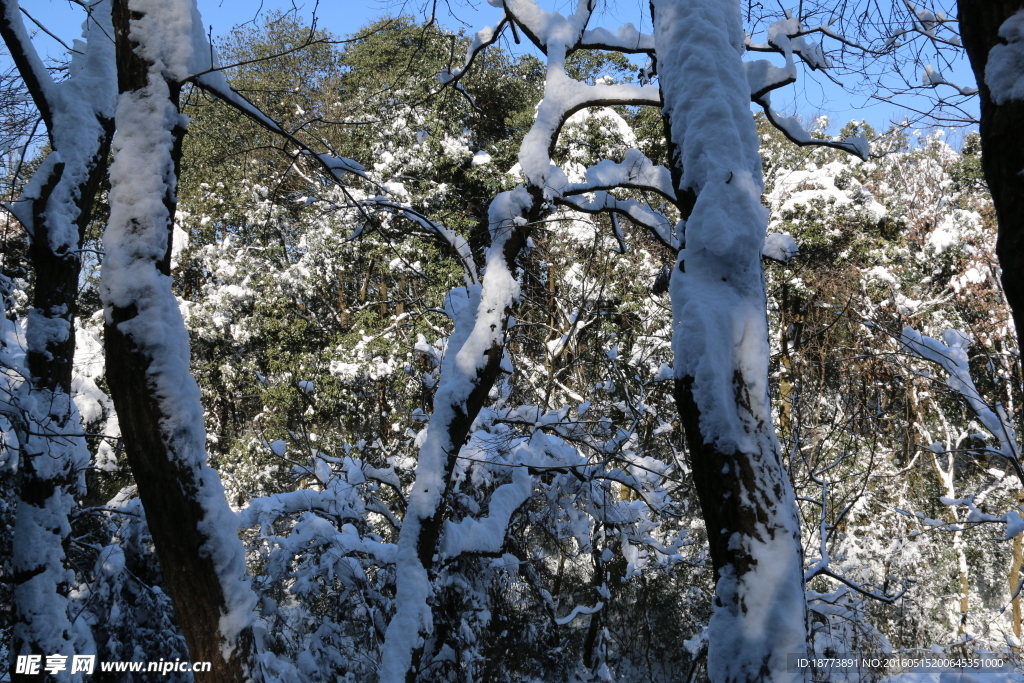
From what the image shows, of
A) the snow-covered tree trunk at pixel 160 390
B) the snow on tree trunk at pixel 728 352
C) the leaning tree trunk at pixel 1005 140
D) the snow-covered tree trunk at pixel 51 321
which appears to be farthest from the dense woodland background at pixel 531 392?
the leaning tree trunk at pixel 1005 140

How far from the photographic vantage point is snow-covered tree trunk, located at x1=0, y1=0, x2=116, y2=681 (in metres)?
3.86

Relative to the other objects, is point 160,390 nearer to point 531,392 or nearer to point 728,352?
point 728,352

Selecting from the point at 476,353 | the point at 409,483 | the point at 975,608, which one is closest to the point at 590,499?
the point at 476,353

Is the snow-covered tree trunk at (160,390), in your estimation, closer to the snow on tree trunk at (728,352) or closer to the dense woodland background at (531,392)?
the dense woodland background at (531,392)

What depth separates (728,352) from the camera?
2.24 metres

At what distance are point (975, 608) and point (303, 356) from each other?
1133 centimetres

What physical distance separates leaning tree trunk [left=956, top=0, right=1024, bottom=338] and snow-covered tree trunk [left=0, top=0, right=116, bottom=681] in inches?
171

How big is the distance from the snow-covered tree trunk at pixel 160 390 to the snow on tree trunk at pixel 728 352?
1.68 m

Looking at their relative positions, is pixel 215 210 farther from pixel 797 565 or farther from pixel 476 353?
pixel 797 565

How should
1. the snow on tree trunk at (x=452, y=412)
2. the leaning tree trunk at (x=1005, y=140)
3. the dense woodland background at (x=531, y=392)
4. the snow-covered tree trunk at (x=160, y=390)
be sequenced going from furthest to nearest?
the dense woodland background at (x=531, y=392), the snow on tree trunk at (x=452, y=412), the snow-covered tree trunk at (x=160, y=390), the leaning tree trunk at (x=1005, y=140)

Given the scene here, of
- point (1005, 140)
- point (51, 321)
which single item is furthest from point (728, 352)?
point (51, 321)

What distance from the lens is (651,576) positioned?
9797 millimetres

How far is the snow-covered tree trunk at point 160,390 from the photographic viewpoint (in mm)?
2334

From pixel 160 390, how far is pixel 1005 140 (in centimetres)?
258
